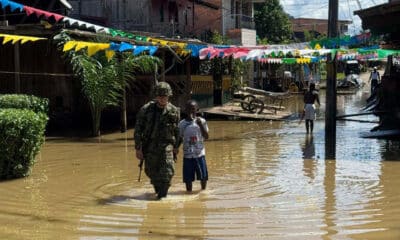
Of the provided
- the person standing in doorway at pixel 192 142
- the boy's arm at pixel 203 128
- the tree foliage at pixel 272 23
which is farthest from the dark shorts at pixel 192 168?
the tree foliage at pixel 272 23

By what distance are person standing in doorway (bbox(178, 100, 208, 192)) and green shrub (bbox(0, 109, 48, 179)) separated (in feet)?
9.24

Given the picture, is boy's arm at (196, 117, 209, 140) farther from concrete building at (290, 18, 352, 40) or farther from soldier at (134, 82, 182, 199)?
concrete building at (290, 18, 352, 40)

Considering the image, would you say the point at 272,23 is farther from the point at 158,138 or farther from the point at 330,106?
the point at 158,138

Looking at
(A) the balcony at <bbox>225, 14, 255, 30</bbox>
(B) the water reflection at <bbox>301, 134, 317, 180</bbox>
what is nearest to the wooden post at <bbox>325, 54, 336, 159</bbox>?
(B) the water reflection at <bbox>301, 134, 317, 180</bbox>

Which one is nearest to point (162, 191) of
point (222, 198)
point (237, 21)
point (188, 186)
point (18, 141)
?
point (188, 186)

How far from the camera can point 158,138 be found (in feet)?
24.7

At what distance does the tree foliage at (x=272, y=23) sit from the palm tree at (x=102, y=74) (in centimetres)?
3659

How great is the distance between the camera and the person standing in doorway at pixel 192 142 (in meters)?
8.04

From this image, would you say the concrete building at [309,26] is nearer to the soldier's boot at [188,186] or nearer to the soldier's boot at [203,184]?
the soldier's boot at [203,184]

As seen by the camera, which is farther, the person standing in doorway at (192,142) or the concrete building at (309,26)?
the concrete building at (309,26)

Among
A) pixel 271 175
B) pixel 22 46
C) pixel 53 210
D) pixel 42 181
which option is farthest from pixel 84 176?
pixel 22 46

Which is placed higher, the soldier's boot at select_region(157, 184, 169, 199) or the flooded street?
the soldier's boot at select_region(157, 184, 169, 199)

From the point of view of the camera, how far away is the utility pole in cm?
1234

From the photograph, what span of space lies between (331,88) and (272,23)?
131 feet
